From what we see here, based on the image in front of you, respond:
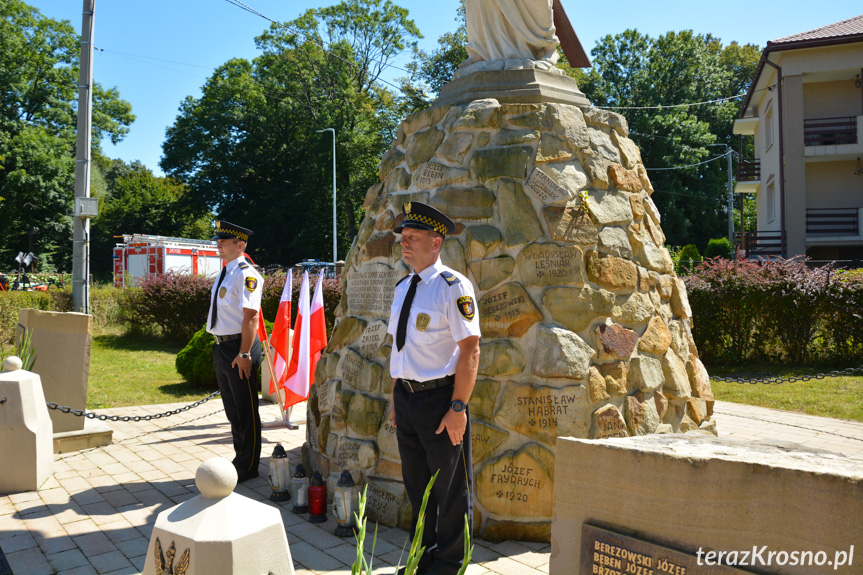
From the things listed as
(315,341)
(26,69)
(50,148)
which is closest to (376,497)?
(315,341)

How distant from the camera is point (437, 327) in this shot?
355cm

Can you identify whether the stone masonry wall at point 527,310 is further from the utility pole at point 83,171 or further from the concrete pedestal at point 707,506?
the utility pole at point 83,171

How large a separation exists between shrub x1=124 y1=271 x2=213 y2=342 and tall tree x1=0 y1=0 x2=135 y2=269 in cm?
1825

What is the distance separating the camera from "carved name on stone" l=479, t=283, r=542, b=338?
4480 millimetres

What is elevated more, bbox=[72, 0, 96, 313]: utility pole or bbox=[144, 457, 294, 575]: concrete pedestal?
bbox=[72, 0, 96, 313]: utility pole

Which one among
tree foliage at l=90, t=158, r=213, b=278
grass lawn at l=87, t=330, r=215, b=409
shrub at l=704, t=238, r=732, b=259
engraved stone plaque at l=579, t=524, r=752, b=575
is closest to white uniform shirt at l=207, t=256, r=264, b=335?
engraved stone plaque at l=579, t=524, r=752, b=575

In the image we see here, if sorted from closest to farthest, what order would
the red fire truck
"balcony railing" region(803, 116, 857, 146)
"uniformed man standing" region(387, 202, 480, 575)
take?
1. "uniformed man standing" region(387, 202, 480, 575)
2. "balcony railing" region(803, 116, 857, 146)
3. the red fire truck

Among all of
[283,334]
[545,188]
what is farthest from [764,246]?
[545,188]

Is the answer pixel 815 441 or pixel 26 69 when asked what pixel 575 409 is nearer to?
pixel 815 441

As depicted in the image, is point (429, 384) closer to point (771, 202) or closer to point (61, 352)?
point (61, 352)

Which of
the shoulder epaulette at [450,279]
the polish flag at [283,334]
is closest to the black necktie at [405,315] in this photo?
the shoulder epaulette at [450,279]

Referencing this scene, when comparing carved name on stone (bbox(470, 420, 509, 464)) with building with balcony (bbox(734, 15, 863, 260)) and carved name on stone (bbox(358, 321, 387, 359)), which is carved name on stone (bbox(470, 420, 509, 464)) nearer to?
carved name on stone (bbox(358, 321, 387, 359))

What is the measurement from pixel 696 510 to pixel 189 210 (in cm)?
4314

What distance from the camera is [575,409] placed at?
170 inches
